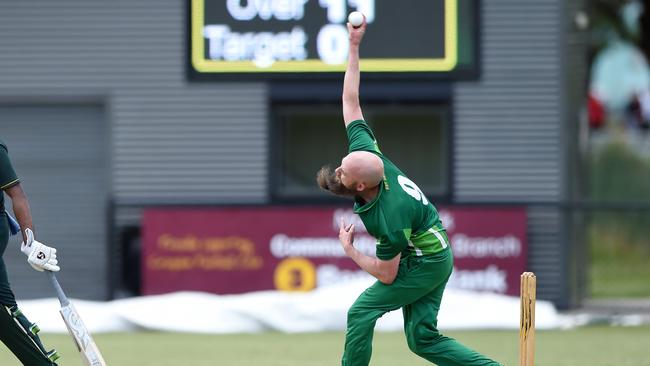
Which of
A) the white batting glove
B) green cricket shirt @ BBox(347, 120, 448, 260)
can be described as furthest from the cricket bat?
green cricket shirt @ BBox(347, 120, 448, 260)

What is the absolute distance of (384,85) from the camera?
1739cm

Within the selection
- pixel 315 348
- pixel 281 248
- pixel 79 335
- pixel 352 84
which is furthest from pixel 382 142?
pixel 352 84

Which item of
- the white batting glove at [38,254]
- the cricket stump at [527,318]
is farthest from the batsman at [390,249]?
the white batting glove at [38,254]

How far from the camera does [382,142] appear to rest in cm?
1758

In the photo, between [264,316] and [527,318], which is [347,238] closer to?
[527,318]

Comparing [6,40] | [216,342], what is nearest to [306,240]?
[216,342]

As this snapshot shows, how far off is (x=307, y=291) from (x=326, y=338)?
106 inches

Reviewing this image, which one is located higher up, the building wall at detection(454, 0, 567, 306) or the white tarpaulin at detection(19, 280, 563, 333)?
the building wall at detection(454, 0, 567, 306)

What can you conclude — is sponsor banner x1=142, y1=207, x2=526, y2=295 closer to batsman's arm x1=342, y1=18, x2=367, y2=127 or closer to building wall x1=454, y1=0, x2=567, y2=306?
building wall x1=454, y1=0, x2=567, y2=306

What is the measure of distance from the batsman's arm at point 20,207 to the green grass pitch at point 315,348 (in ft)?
9.20

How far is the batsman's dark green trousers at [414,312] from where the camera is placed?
8.76 metres

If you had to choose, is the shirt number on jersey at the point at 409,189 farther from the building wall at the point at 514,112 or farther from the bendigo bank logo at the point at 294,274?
A: the building wall at the point at 514,112

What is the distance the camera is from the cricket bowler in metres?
9.20

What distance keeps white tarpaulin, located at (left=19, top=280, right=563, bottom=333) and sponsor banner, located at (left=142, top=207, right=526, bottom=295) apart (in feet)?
5.54
